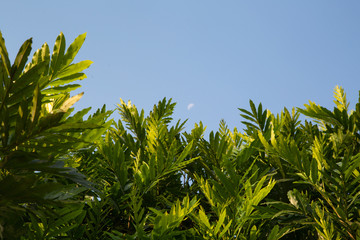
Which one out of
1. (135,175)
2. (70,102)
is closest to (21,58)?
(70,102)

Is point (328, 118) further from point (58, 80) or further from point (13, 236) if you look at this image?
point (13, 236)

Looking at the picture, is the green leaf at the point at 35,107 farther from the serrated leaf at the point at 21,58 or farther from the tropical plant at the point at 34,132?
the serrated leaf at the point at 21,58

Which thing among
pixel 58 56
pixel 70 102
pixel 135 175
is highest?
pixel 58 56

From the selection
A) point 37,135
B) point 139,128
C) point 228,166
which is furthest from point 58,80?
point 139,128

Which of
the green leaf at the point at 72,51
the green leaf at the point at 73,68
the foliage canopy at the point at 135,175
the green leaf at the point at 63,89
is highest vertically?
the green leaf at the point at 72,51

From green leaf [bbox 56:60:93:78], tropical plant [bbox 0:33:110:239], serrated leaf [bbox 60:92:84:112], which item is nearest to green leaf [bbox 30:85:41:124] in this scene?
tropical plant [bbox 0:33:110:239]

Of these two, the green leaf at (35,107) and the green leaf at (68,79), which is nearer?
the green leaf at (35,107)

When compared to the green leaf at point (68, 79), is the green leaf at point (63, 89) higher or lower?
lower

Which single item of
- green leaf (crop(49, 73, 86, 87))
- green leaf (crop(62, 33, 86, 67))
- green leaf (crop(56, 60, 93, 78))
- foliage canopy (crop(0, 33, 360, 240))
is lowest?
foliage canopy (crop(0, 33, 360, 240))

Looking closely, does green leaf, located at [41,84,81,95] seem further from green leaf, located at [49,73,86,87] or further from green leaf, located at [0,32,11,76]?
green leaf, located at [0,32,11,76]

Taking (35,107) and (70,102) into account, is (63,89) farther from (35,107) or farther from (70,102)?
(35,107)

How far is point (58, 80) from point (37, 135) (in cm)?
45

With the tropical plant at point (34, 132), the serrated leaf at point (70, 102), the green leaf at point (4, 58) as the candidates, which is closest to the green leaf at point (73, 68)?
the tropical plant at point (34, 132)

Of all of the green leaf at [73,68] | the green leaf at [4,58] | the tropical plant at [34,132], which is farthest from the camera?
the green leaf at [73,68]
